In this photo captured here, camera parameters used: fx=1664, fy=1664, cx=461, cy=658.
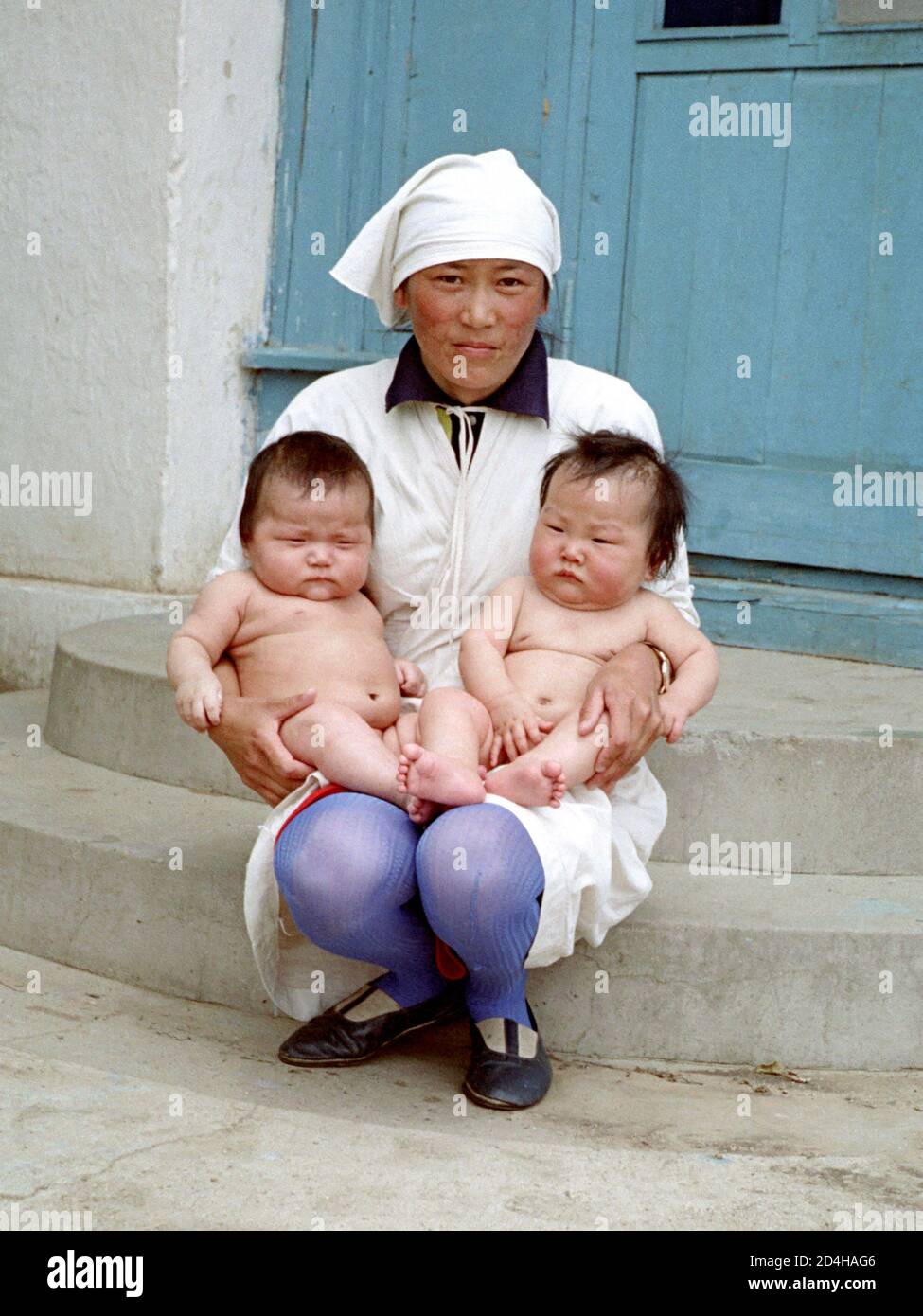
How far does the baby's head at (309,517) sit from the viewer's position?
115 inches

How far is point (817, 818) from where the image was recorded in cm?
356

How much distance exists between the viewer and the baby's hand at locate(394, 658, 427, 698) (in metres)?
3.08

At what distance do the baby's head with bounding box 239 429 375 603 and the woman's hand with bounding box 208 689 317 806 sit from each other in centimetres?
23

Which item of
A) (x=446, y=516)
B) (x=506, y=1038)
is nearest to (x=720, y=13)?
(x=446, y=516)

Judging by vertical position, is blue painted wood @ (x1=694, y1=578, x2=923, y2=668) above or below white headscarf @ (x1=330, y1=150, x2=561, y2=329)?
below

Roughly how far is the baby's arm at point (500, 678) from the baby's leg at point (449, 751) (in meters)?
0.03

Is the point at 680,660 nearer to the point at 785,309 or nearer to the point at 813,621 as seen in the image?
the point at 813,621

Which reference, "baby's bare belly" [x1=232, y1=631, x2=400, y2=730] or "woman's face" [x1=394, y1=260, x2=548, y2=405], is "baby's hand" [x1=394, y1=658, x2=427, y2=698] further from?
"woman's face" [x1=394, y1=260, x2=548, y2=405]

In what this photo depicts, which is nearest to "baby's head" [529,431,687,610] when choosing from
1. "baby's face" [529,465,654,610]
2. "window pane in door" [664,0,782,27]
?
"baby's face" [529,465,654,610]

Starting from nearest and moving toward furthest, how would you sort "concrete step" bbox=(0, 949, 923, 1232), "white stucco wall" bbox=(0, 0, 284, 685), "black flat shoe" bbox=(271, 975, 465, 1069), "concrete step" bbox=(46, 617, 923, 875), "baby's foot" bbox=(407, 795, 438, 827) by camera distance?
"concrete step" bbox=(0, 949, 923, 1232) → "baby's foot" bbox=(407, 795, 438, 827) → "black flat shoe" bbox=(271, 975, 465, 1069) → "concrete step" bbox=(46, 617, 923, 875) → "white stucco wall" bbox=(0, 0, 284, 685)

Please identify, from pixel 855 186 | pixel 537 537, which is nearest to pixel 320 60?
pixel 855 186

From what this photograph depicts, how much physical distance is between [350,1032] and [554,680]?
73 centimetres

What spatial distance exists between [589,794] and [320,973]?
610 mm

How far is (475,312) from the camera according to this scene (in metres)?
2.97
